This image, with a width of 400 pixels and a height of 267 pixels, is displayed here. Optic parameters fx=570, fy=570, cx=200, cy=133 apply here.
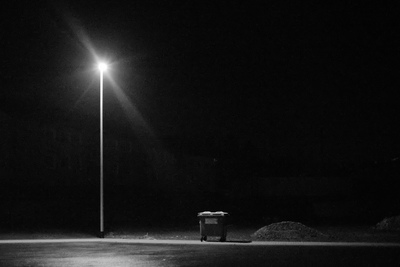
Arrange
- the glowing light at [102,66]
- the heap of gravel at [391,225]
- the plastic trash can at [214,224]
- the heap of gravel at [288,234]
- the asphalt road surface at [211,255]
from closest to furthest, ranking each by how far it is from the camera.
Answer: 1. the asphalt road surface at [211,255]
2. the plastic trash can at [214,224]
3. the heap of gravel at [288,234]
4. the glowing light at [102,66]
5. the heap of gravel at [391,225]

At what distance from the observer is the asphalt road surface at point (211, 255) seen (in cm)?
1517

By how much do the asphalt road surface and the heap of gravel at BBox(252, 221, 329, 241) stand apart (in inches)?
101

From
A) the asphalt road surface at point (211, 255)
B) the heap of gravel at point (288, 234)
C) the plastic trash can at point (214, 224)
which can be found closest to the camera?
the asphalt road surface at point (211, 255)

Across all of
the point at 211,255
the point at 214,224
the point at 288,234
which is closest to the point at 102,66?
the point at 214,224

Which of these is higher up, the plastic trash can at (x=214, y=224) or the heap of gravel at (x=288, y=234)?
the plastic trash can at (x=214, y=224)

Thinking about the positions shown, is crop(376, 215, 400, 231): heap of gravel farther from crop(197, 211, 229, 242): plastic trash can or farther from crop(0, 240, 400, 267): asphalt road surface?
crop(197, 211, 229, 242): plastic trash can

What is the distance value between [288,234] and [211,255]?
873cm

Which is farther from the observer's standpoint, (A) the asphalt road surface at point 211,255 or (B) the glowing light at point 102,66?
(B) the glowing light at point 102,66

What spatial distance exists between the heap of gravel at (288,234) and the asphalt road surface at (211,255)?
257 cm

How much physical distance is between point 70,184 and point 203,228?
27.2m

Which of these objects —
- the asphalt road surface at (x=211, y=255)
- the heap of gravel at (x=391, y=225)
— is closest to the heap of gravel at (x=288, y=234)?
the asphalt road surface at (x=211, y=255)

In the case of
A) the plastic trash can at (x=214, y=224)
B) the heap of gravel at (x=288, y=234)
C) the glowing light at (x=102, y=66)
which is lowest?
the heap of gravel at (x=288, y=234)

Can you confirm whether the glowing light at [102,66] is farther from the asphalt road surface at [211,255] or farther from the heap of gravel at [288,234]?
the heap of gravel at [288,234]

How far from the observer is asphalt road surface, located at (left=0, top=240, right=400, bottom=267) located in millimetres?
15166
